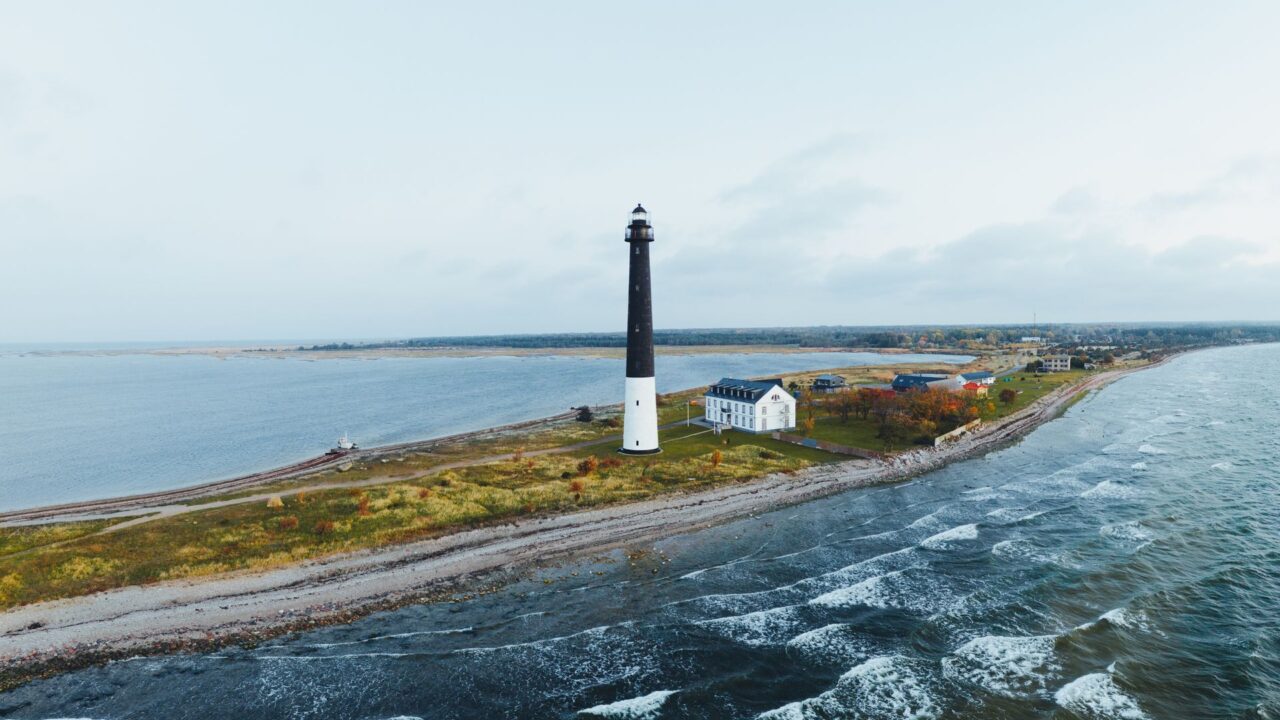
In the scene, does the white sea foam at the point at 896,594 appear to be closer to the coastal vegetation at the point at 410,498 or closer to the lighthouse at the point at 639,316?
the coastal vegetation at the point at 410,498

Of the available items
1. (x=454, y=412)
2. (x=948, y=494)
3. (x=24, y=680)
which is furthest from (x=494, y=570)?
(x=454, y=412)

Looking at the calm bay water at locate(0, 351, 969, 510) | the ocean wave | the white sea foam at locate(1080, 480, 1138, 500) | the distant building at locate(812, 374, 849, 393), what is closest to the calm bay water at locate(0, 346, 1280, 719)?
the ocean wave

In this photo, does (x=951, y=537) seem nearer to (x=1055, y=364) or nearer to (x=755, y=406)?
(x=755, y=406)

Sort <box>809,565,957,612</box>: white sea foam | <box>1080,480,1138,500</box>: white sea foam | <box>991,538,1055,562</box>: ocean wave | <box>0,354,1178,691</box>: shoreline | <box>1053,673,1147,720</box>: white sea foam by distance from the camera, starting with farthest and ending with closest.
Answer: <box>1080,480,1138,500</box>: white sea foam, <box>991,538,1055,562</box>: ocean wave, <box>809,565,957,612</box>: white sea foam, <box>0,354,1178,691</box>: shoreline, <box>1053,673,1147,720</box>: white sea foam

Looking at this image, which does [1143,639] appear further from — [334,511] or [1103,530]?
[334,511]

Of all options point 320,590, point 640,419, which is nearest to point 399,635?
point 320,590

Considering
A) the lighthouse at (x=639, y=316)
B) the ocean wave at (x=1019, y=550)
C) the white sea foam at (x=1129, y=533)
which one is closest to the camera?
the ocean wave at (x=1019, y=550)

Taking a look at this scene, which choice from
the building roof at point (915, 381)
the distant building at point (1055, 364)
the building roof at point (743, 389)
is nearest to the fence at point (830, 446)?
the building roof at point (743, 389)

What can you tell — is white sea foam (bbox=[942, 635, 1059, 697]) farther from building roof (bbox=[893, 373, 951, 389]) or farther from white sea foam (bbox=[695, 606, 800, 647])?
building roof (bbox=[893, 373, 951, 389])
